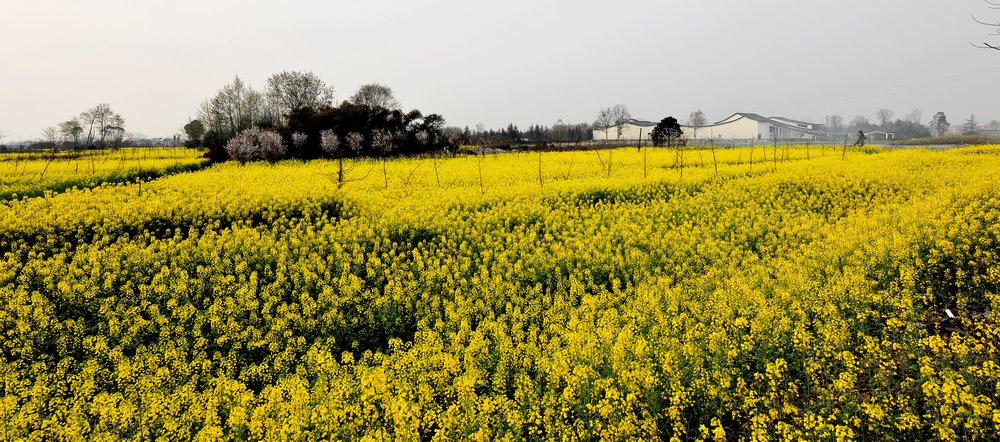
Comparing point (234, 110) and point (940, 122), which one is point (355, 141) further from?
point (940, 122)

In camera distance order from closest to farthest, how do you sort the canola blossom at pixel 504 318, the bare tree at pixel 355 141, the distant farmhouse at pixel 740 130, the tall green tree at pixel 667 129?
the canola blossom at pixel 504 318
the bare tree at pixel 355 141
the tall green tree at pixel 667 129
the distant farmhouse at pixel 740 130

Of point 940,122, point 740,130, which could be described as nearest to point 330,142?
point 740,130

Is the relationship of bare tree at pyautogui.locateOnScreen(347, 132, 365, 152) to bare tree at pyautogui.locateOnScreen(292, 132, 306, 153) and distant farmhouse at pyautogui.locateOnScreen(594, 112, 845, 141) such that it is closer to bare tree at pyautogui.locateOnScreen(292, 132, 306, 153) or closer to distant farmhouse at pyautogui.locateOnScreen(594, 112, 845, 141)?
bare tree at pyautogui.locateOnScreen(292, 132, 306, 153)

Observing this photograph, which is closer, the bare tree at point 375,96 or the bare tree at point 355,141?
the bare tree at point 355,141

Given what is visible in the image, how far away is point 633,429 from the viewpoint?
12.3ft

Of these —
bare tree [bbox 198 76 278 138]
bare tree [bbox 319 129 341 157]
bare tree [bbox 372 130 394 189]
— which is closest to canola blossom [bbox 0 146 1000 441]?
bare tree [bbox 319 129 341 157]

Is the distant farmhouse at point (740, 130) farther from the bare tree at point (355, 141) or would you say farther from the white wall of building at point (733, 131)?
the bare tree at point (355, 141)

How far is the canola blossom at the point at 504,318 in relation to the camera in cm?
411

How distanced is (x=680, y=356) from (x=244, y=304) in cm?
616

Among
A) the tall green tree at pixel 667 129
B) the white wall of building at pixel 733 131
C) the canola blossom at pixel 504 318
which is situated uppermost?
the white wall of building at pixel 733 131

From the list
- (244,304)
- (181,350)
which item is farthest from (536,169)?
(181,350)

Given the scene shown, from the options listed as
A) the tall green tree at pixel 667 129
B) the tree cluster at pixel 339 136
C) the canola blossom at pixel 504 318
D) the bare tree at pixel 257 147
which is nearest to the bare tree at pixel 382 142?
the tree cluster at pixel 339 136

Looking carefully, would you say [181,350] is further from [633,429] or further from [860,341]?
[860,341]

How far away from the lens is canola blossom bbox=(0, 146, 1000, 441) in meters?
4.11
